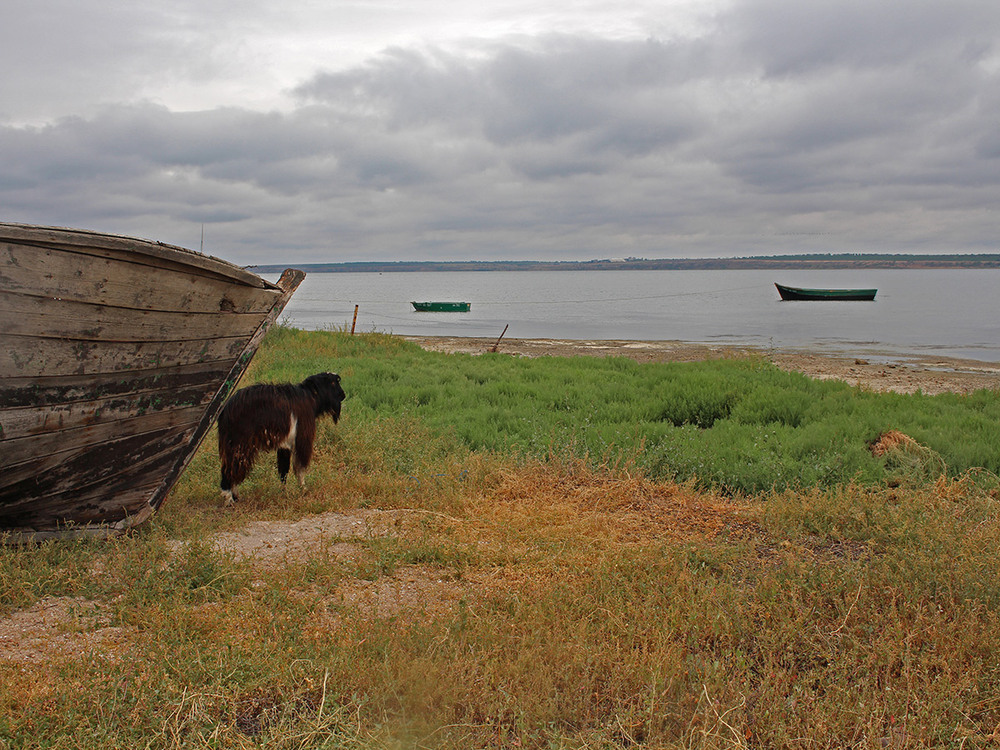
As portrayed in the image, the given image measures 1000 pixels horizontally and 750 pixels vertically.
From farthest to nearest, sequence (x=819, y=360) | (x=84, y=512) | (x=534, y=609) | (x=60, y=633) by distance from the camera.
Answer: (x=819, y=360), (x=84, y=512), (x=534, y=609), (x=60, y=633)

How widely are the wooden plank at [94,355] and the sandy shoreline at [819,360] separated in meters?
12.0

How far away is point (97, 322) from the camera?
4.30 m

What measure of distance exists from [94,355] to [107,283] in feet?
1.54

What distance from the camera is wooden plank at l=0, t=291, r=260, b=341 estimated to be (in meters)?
3.96

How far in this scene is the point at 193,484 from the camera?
6527 mm

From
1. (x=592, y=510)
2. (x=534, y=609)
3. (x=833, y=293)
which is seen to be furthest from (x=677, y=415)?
(x=833, y=293)

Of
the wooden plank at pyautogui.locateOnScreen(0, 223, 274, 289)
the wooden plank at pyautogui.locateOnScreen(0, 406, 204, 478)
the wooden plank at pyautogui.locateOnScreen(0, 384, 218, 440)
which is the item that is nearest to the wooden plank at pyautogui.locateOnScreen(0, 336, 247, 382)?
the wooden plank at pyautogui.locateOnScreen(0, 384, 218, 440)

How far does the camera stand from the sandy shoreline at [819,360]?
17.9 metres

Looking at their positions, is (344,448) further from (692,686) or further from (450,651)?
(692,686)

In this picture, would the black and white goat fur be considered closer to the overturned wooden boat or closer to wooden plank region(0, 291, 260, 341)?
the overturned wooden boat

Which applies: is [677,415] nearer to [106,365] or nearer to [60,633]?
[106,365]

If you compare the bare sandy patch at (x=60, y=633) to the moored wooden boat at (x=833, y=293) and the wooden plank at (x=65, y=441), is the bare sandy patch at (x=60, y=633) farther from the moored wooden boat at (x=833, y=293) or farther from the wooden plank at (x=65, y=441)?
the moored wooden boat at (x=833, y=293)

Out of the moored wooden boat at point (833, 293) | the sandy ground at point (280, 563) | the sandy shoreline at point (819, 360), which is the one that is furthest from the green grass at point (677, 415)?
the moored wooden boat at point (833, 293)

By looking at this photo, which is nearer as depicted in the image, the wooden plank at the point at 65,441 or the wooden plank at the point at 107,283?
the wooden plank at the point at 107,283
